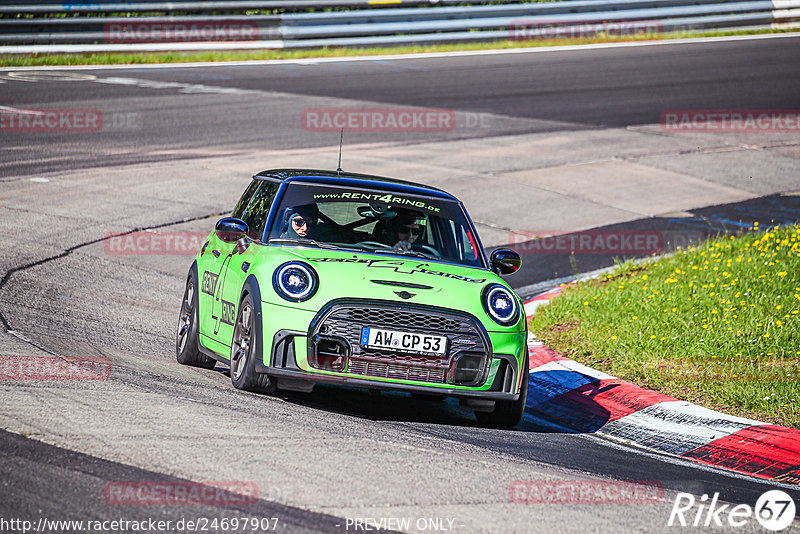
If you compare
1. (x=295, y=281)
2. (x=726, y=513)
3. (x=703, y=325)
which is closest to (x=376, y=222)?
(x=295, y=281)

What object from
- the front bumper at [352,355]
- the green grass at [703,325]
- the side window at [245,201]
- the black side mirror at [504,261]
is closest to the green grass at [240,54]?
the green grass at [703,325]

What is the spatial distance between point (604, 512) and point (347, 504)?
1.21 m

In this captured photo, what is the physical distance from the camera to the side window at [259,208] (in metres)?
7.81

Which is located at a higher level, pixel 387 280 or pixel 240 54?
pixel 240 54

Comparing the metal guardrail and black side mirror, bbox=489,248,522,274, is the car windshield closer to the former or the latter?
black side mirror, bbox=489,248,522,274

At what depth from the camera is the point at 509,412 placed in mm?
7016

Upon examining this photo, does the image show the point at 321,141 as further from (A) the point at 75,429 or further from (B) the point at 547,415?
(A) the point at 75,429

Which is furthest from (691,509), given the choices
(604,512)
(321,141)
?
(321,141)

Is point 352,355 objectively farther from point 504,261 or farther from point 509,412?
point 504,261

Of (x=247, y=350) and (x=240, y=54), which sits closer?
(x=247, y=350)

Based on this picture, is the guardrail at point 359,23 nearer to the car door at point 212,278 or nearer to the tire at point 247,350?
the car door at point 212,278

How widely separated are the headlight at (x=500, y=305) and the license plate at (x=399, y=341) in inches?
18.8

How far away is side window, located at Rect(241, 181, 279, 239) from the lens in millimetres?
7809

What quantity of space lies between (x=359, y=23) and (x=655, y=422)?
20.6 meters
